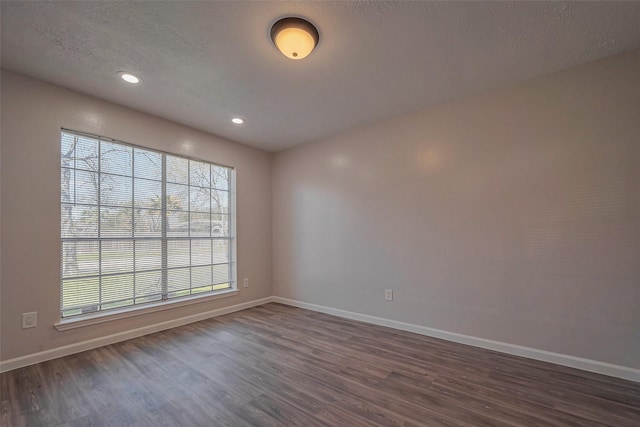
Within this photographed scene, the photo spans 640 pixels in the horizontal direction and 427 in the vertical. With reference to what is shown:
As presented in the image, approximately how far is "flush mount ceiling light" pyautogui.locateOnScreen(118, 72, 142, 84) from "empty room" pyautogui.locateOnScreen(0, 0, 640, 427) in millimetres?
19

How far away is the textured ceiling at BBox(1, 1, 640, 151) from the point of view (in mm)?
1770

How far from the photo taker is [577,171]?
2.36 m

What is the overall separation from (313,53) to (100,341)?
3.43 meters

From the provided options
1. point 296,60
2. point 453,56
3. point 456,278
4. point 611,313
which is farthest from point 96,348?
point 611,313

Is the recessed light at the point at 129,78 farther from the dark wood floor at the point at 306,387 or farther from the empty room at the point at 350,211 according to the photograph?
the dark wood floor at the point at 306,387

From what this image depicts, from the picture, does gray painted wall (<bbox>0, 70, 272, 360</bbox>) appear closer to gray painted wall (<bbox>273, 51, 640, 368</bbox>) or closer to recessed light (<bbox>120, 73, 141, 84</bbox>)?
recessed light (<bbox>120, 73, 141, 84</bbox>)

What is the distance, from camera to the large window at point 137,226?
2.76 meters

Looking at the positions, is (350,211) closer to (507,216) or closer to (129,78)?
(507,216)

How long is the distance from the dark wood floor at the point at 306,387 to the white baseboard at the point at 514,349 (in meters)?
0.08

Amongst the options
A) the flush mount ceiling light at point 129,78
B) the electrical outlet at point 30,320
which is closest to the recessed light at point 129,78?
the flush mount ceiling light at point 129,78

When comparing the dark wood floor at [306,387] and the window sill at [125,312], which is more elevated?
the window sill at [125,312]

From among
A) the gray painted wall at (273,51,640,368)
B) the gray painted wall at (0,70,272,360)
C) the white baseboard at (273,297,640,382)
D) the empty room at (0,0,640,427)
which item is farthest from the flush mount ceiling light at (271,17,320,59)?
the white baseboard at (273,297,640,382)

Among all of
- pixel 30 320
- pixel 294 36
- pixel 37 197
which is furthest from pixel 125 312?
pixel 294 36

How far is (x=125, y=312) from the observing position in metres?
3.00
